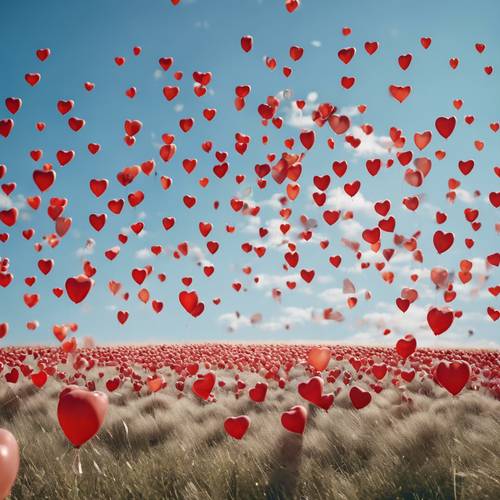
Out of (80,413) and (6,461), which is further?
(80,413)

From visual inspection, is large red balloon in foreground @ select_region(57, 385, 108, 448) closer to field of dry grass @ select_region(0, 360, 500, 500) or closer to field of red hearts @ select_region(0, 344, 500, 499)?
field of red hearts @ select_region(0, 344, 500, 499)

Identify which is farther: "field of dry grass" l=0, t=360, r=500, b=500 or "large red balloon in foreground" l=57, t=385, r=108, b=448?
"field of dry grass" l=0, t=360, r=500, b=500

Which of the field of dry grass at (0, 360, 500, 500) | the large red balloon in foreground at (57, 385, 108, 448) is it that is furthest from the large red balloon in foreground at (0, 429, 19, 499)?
the field of dry grass at (0, 360, 500, 500)

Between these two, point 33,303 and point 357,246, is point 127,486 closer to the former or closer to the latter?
point 33,303

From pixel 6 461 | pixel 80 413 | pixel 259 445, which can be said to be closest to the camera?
pixel 6 461

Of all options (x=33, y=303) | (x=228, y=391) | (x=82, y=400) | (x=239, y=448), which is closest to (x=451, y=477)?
(x=239, y=448)

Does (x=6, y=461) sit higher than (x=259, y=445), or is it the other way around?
(x=6, y=461)

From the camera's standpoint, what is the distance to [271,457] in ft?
21.5

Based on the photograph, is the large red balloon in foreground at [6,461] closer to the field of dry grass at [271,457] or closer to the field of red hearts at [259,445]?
the field of red hearts at [259,445]

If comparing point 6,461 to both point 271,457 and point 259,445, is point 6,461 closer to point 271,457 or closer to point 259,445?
point 271,457

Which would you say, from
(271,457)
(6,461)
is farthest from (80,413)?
(271,457)

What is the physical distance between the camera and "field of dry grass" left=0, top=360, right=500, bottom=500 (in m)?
5.86

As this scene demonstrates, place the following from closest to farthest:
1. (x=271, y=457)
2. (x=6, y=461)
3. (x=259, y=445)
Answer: (x=6, y=461)
(x=271, y=457)
(x=259, y=445)

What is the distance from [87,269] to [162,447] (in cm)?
731
